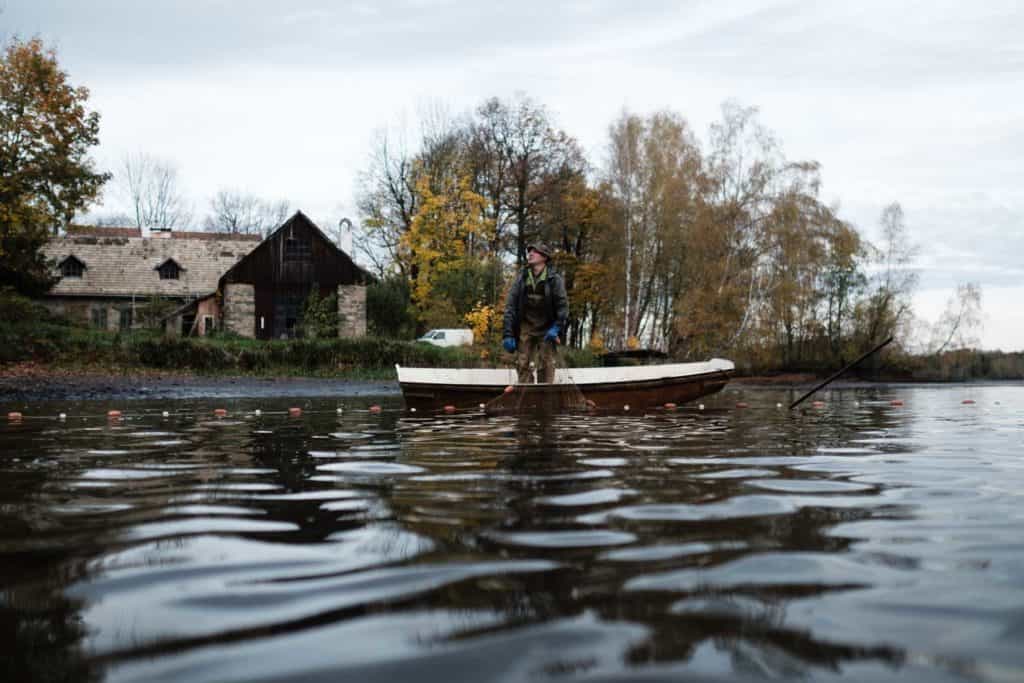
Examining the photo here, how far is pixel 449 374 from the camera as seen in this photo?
1453cm

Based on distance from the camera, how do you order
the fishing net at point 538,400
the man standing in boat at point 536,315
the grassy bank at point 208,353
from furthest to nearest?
the grassy bank at point 208,353 < the man standing in boat at point 536,315 < the fishing net at point 538,400

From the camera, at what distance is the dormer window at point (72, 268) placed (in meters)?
46.8

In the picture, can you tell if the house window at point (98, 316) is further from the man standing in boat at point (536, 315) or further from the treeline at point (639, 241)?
the man standing in boat at point (536, 315)

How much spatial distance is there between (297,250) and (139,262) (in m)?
10.9

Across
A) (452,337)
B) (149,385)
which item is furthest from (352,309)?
(149,385)

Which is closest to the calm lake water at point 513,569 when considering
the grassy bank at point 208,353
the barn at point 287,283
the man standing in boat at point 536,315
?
the man standing in boat at point 536,315

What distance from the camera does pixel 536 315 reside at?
1363 centimetres

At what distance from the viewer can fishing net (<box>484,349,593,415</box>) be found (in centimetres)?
1308

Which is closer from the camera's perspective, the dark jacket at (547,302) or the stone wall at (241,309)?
the dark jacket at (547,302)

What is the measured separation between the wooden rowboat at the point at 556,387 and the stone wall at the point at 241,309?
30.5m

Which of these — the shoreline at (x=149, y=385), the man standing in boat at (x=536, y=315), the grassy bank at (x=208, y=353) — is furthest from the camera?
the grassy bank at (x=208, y=353)

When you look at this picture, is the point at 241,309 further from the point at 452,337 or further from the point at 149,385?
the point at 149,385

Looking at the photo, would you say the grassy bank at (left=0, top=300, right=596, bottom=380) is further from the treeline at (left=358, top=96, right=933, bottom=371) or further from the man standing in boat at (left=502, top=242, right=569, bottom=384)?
the man standing in boat at (left=502, top=242, right=569, bottom=384)

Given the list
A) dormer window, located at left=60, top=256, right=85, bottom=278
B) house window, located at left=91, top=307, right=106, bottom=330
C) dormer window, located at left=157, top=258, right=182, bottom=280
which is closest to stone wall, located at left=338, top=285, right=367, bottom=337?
dormer window, located at left=157, top=258, right=182, bottom=280
